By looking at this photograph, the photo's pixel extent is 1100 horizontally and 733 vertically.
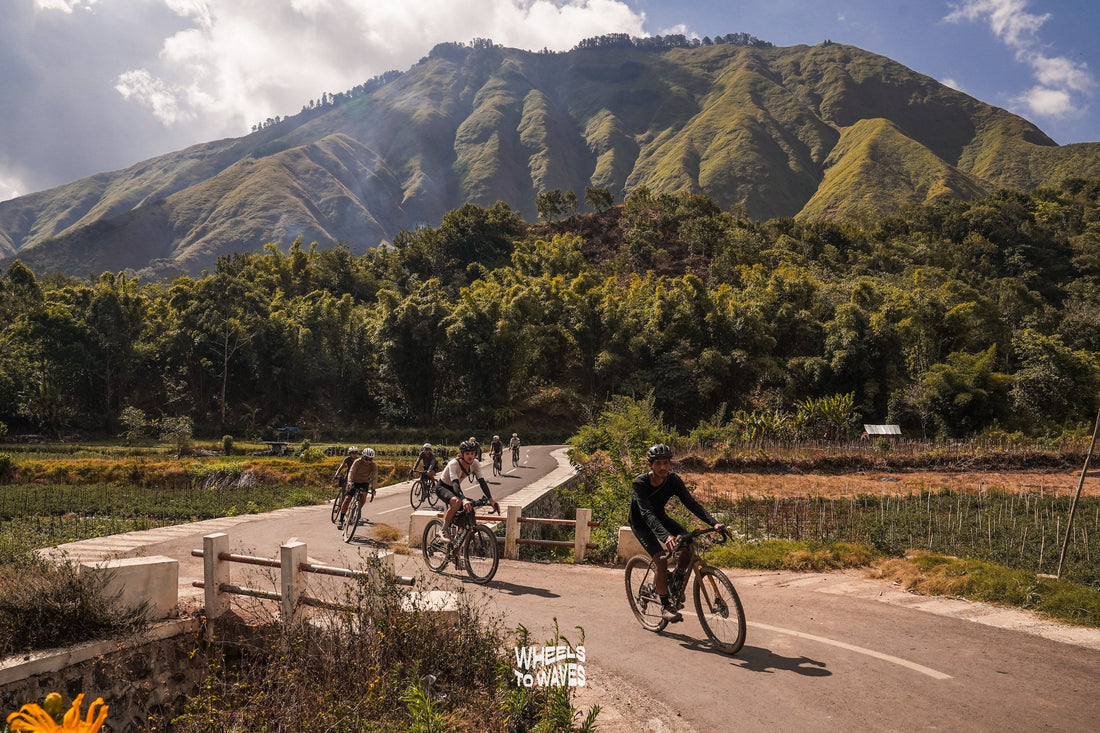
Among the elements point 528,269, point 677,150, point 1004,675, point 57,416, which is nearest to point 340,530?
point 1004,675

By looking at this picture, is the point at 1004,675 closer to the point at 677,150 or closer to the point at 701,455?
the point at 701,455

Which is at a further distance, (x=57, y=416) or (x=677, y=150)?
(x=677, y=150)

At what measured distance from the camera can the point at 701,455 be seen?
2598cm

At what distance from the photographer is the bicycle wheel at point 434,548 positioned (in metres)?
9.46

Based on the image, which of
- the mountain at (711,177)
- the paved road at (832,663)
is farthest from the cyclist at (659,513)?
the mountain at (711,177)

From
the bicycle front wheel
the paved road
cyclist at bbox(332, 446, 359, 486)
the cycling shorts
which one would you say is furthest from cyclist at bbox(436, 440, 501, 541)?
cyclist at bbox(332, 446, 359, 486)

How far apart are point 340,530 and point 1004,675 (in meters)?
11.3

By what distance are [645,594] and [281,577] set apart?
3.82 metres

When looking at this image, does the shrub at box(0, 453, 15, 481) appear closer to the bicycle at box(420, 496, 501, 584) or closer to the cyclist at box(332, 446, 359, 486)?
the cyclist at box(332, 446, 359, 486)

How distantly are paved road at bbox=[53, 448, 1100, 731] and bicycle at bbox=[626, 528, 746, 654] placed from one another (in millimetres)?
172

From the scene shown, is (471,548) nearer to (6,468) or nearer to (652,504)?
(652,504)

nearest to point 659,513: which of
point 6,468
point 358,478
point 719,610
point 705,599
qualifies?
point 705,599

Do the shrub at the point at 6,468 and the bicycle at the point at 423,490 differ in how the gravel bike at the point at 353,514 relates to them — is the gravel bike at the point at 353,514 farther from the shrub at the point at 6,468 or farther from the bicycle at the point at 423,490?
the shrub at the point at 6,468

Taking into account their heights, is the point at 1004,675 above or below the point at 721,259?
below
